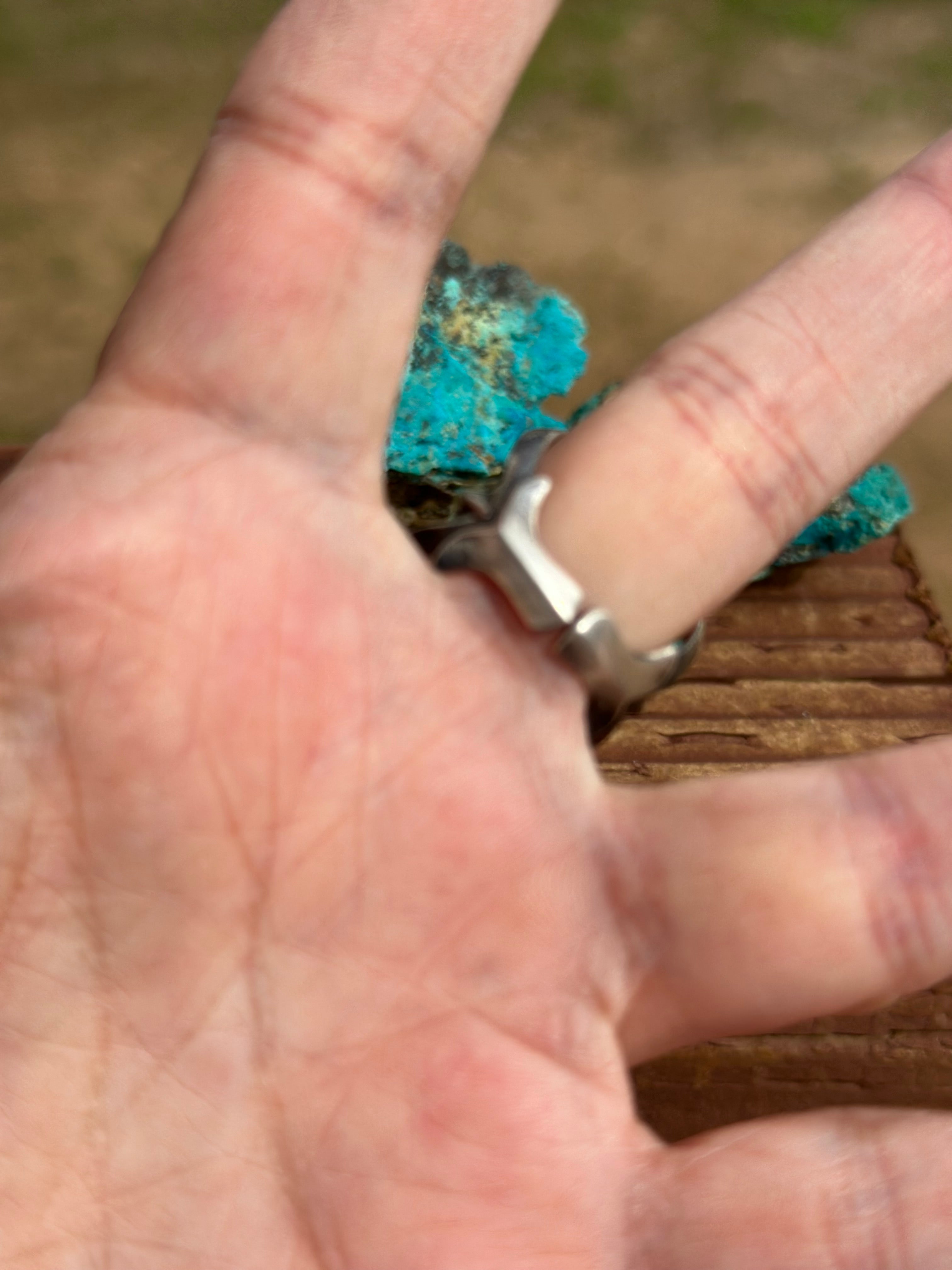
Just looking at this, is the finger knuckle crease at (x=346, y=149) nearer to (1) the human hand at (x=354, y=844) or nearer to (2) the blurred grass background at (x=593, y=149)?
(1) the human hand at (x=354, y=844)

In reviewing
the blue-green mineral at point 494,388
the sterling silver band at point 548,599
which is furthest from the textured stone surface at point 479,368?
the sterling silver band at point 548,599

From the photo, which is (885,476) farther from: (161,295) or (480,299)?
(161,295)

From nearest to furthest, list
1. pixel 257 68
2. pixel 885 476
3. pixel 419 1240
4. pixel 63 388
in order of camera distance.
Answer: pixel 419 1240
pixel 257 68
pixel 885 476
pixel 63 388

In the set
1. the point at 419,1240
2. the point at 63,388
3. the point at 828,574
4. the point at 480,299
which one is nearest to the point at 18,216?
the point at 63,388

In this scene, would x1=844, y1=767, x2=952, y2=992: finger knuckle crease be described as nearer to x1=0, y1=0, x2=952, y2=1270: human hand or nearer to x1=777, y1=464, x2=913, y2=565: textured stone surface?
Result: x1=0, y1=0, x2=952, y2=1270: human hand

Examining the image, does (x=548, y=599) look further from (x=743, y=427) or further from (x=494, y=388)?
(x=494, y=388)

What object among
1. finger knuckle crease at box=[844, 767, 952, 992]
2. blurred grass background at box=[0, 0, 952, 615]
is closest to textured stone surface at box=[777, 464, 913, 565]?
blurred grass background at box=[0, 0, 952, 615]
